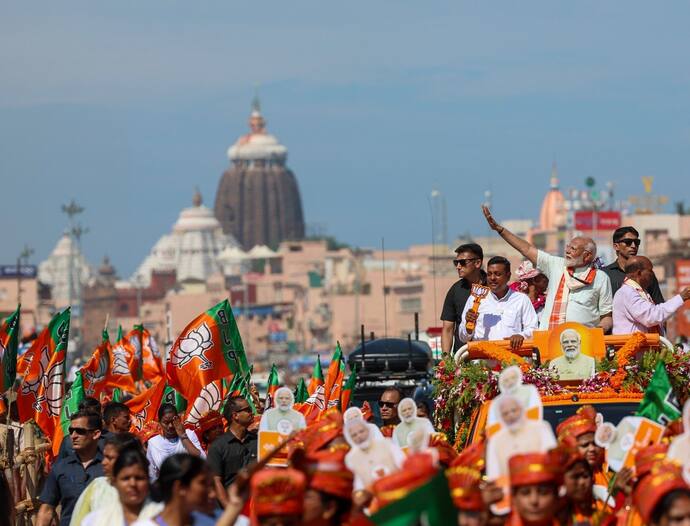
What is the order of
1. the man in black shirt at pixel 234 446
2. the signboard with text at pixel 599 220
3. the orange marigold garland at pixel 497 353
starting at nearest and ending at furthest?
the orange marigold garland at pixel 497 353 → the man in black shirt at pixel 234 446 → the signboard with text at pixel 599 220

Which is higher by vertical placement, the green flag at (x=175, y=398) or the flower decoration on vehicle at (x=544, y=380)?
the flower decoration on vehicle at (x=544, y=380)

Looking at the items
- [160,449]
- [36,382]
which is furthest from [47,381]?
[160,449]

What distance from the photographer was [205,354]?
17.0 metres

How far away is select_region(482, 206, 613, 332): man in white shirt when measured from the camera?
1293 cm

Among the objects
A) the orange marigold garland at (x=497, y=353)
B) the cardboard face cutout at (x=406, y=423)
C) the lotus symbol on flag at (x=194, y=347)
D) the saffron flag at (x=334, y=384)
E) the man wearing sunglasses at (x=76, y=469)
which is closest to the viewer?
the cardboard face cutout at (x=406, y=423)

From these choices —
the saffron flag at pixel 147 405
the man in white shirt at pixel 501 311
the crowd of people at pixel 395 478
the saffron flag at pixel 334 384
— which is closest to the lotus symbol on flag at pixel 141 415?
the saffron flag at pixel 147 405

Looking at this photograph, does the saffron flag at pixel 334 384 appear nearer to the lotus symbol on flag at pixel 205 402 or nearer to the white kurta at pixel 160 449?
the lotus symbol on flag at pixel 205 402

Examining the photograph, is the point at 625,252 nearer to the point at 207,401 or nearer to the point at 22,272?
the point at 207,401

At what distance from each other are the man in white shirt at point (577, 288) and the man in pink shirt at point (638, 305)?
113mm

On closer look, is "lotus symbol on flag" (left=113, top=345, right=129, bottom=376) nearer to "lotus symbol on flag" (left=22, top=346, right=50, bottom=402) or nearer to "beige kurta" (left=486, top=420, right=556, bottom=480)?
"lotus symbol on flag" (left=22, top=346, right=50, bottom=402)

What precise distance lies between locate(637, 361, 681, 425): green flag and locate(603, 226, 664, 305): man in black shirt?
3.92m

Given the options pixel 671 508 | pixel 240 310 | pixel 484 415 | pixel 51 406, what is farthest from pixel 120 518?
pixel 240 310

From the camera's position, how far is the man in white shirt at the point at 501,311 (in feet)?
42.6

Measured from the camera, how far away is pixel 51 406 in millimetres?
16234
